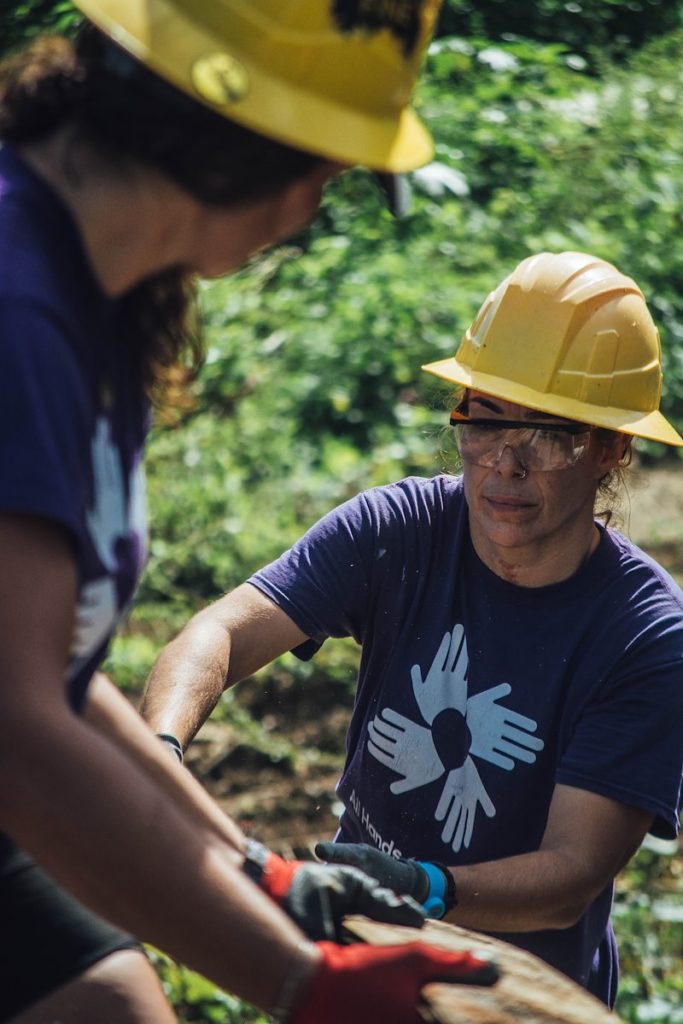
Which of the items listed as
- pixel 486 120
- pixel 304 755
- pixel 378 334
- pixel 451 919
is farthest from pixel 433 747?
pixel 486 120

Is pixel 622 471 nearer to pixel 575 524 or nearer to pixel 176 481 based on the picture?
pixel 575 524

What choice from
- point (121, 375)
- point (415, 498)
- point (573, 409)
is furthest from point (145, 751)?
point (573, 409)

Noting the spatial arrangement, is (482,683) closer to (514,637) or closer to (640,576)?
(514,637)

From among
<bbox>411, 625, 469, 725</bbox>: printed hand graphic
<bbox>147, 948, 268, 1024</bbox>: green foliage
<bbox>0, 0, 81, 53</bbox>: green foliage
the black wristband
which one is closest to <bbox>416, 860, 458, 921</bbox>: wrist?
<bbox>411, 625, 469, 725</bbox>: printed hand graphic

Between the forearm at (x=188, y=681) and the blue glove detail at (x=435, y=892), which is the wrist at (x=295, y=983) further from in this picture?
the forearm at (x=188, y=681)

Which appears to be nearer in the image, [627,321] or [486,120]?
[627,321]

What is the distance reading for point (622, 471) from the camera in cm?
260

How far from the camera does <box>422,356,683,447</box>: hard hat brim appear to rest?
2395mm

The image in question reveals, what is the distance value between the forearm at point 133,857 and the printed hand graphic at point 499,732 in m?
0.95

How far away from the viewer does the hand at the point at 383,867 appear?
202 centimetres

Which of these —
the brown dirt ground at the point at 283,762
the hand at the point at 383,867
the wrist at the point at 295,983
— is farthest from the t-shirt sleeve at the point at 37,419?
the brown dirt ground at the point at 283,762

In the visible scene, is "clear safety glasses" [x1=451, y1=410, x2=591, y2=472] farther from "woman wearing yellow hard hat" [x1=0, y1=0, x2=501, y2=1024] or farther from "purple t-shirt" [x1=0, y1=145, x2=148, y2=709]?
"purple t-shirt" [x1=0, y1=145, x2=148, y2=709]

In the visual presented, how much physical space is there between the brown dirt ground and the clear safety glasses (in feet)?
4.03

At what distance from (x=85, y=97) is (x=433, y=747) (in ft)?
4.36
